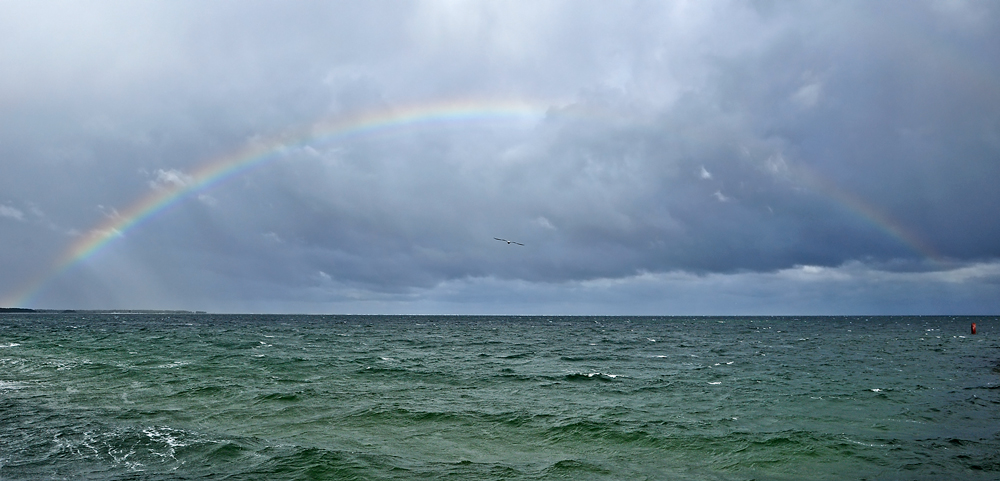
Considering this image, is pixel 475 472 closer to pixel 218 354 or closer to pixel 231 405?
pixel 231 405

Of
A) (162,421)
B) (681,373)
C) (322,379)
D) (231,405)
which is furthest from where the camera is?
(681,373)

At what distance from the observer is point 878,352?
65.8 meters

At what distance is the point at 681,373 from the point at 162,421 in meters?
32.7

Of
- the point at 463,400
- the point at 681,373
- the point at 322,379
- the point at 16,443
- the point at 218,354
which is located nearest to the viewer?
the point at 16,443

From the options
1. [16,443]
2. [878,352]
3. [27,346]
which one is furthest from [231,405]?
[878,352]

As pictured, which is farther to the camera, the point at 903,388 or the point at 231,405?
the point at 903,388

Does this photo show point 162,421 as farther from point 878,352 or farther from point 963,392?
point 878,352

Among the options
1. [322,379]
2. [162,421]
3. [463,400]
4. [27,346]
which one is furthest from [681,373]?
[27,346]

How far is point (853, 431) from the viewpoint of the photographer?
24.0 metres

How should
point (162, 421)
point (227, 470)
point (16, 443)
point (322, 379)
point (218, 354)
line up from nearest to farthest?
1. point (227, 470)
2. point (16, 443)
3. point (162, 421)
4. point (322, 379)
5. point (218, 354)

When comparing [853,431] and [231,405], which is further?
[231,405]

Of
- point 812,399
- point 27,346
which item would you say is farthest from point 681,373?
point 27,346

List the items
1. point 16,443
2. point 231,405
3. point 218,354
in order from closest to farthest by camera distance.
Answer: point 16,443 < point 231,405 < point 218,354

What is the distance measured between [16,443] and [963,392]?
4298cm
